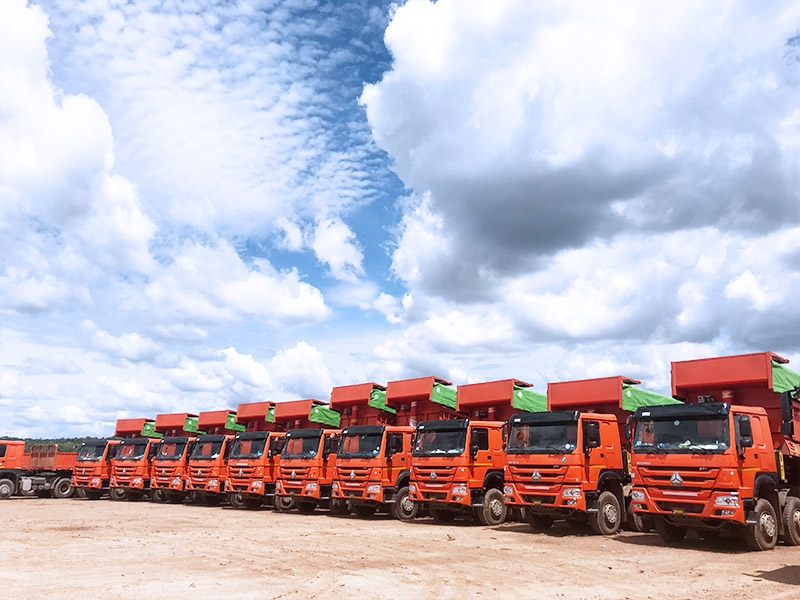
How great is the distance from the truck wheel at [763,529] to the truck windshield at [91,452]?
24.2 meters

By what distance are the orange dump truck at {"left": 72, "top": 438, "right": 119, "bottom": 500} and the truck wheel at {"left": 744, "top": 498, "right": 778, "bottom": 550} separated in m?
23.7

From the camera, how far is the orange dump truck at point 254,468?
2202 centimetres

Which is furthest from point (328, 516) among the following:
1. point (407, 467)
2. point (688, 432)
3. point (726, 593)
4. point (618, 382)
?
point (726, 593)

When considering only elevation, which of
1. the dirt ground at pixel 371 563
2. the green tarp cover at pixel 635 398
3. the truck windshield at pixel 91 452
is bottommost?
the dirt ground at pixel 371 563

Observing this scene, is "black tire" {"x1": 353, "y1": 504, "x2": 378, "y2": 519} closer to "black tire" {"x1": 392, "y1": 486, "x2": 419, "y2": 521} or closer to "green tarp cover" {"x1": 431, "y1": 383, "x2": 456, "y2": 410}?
"black tire" {"x1": 392, "y1": 486, "x2": 419, "y2": 521}

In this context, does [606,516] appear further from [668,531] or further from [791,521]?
[791,521]

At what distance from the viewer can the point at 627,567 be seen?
10633mm

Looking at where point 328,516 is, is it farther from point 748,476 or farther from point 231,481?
point 748,476

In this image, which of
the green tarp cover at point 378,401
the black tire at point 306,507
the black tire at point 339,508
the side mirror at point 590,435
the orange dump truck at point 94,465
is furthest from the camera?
the orange dump truck at point 94,465

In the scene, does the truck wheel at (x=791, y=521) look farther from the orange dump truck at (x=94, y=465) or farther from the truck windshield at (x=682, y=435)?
the orange dump truck at (x=94, y=465)

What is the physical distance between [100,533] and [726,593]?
12.6 m

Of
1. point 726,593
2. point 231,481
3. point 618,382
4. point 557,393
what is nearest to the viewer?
point 726,593

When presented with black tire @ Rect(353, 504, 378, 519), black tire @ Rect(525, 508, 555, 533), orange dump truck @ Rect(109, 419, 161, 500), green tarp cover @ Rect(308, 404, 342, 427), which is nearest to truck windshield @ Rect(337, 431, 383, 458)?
black tire @ Rect(353, 504, 378, 519)

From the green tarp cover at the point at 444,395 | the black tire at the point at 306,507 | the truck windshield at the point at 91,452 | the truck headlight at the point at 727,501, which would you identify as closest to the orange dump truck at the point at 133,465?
the truck windshield at the point at 91,452
